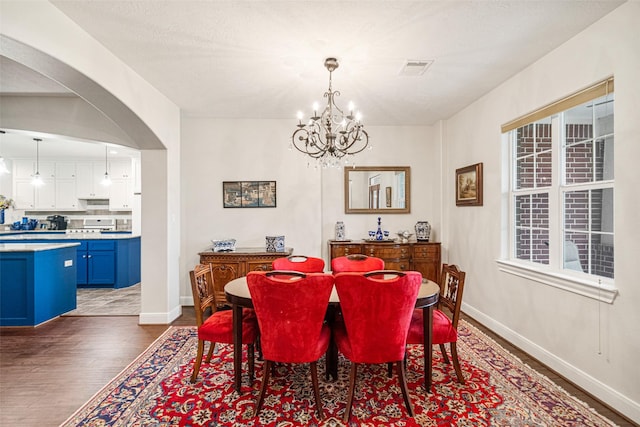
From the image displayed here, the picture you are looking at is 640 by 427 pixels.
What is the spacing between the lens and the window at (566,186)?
7.99ft

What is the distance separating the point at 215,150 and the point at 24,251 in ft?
8.42

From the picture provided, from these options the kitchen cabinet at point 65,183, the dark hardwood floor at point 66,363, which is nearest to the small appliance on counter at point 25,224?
the kitchen cabinet at point 65,183

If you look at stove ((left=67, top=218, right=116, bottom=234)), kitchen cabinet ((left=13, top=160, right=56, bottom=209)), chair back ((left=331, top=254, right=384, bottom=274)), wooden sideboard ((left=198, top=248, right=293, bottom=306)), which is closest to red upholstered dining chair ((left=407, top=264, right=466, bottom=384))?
chair back ((left=331, top=254, right=384, bottom=274))

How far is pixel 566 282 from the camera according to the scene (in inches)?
102

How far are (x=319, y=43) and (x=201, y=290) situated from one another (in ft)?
7.32

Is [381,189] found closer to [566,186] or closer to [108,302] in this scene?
[566,186]

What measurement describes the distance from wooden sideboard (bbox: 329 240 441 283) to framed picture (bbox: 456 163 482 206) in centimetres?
76

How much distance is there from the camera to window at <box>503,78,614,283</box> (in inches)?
95.9

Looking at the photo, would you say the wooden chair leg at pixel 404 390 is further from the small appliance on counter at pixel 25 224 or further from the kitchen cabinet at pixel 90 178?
the small appliance on counter at pixel 25 224

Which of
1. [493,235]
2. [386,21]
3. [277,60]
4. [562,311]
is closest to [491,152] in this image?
[493,235]

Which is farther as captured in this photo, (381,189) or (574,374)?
(381,189)

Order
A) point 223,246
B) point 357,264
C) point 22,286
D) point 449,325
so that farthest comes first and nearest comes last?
point 223,246
point 22,286
point 357,264
point 449,325

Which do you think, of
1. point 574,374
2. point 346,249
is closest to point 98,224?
point 346,249

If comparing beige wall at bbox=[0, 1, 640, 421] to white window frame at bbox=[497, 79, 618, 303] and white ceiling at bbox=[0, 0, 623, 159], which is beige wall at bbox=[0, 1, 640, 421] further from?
white ceiling at bbox=[0, 0, 623, 159]
